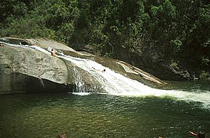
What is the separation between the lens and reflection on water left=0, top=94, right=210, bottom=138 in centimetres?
962

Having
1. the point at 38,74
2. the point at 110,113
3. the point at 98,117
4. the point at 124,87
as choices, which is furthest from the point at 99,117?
the point at 38,74

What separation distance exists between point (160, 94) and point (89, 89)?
5285 millimetres

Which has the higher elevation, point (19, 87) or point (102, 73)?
point (102, 73)

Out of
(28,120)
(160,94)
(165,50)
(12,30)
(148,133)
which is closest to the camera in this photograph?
(148,133)

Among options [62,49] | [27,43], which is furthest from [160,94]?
[27,43]

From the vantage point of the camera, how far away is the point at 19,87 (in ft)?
55.5

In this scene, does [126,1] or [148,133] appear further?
[126,1]

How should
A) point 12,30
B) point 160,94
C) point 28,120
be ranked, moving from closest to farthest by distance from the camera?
point 28,120, point 160,94, point 12,30

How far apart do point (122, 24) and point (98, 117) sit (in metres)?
19.9

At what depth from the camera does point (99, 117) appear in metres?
11.6

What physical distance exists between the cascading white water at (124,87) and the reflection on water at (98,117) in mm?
1554

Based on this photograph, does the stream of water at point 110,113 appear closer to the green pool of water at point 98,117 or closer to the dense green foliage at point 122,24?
the green pool of water at point 98,117

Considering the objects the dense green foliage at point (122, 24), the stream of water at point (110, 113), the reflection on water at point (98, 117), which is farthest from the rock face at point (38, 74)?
the dense green foliage at point (122, 24)

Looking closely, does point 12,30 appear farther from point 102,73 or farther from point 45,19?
point 102,73
